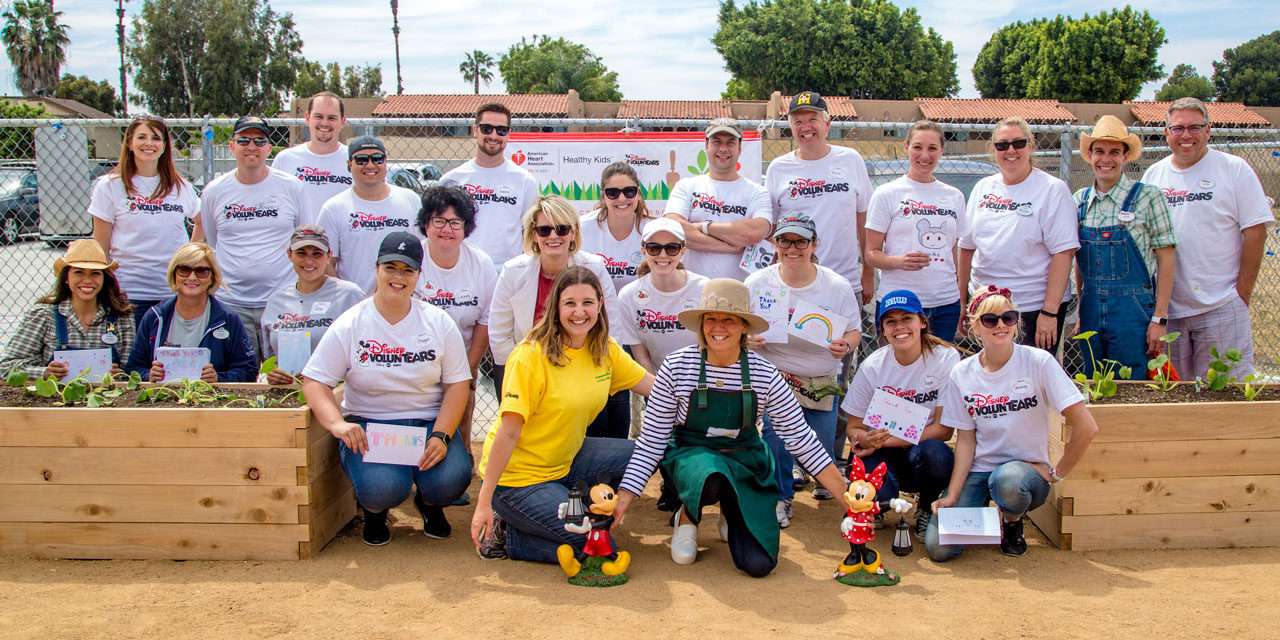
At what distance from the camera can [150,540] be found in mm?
4410

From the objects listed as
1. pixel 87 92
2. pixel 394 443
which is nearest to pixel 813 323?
pixel 394 443

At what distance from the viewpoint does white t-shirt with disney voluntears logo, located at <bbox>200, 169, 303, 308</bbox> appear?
5703 mm

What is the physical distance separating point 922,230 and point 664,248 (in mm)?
1644

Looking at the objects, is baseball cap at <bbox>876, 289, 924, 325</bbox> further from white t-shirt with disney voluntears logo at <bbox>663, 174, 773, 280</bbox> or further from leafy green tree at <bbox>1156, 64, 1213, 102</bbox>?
leafy green tree at <bbox>1156, 64, 1213, 102</bbox>

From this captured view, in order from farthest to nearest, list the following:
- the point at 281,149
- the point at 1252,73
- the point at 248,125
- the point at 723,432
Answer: the point at 1252,73 < the point at 281,149 < the point at 248,125 < the point at 723,432

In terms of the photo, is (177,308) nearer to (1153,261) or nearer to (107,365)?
(107,365)

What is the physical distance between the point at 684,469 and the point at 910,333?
1.35 meters

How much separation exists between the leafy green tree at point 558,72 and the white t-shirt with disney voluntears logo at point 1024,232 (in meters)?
53.3

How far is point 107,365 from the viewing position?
4.96 m

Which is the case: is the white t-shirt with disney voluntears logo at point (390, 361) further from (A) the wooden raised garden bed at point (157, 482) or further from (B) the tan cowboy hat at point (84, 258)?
(B) the tan cowboy hat at point (84, 258)

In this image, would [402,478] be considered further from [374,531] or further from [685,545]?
[685,545]


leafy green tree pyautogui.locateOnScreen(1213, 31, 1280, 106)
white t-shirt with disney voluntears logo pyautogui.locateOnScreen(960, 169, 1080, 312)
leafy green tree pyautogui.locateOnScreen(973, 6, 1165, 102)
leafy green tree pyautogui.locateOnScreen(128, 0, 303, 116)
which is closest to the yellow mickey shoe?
white t-shirt with disney voluntears logo pyautogui.locateOnScreen(960, 169, 1080, 312)

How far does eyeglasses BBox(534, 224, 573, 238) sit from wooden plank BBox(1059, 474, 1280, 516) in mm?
2627

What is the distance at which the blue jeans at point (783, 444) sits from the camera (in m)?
4.98
